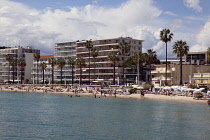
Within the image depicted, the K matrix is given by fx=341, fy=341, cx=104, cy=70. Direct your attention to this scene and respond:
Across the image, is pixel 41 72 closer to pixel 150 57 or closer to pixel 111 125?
pixel 150 57

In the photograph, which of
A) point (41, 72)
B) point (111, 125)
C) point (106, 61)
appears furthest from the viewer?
point (41, 72)

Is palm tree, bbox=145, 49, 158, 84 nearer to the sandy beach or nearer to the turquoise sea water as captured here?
the sandy beach

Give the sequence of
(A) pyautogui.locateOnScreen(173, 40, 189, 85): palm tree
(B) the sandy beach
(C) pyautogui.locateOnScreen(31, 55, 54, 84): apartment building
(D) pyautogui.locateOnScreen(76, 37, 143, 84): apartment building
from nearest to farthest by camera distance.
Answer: (B) the sandy beach, (A) pyautogui.locateOnScreen(173, 40, 189, 85): palm tree, (D) pyautogui.locateOnScreen(76, 37, 143, 84): apartment building, (C) pyautogui.locateOnScreen(31, 55, 54, 84): apartment building

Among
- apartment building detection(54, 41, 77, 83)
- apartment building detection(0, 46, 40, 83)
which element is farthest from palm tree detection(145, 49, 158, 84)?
apartment building detection(0, 46, 40, 83)

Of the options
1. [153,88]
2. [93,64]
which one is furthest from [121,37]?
[153,88]

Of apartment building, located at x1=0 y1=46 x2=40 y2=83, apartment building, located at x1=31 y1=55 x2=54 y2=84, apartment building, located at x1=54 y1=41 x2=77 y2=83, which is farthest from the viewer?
apartment building, located at x1=0 y1=46 x2=40 y2=83

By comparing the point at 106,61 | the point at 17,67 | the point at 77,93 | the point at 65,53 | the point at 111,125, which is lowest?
the point at 111,125

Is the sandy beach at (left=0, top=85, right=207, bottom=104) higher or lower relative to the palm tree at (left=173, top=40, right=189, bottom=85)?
lower

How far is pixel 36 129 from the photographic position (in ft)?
148

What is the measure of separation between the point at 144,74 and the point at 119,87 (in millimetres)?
20237

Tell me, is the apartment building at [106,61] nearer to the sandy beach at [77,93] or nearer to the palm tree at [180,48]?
the sandy beach at [77,93]

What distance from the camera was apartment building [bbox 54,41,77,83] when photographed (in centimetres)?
16738

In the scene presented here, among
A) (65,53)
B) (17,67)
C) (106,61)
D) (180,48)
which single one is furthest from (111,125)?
(17,67)

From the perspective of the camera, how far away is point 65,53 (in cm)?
17262
